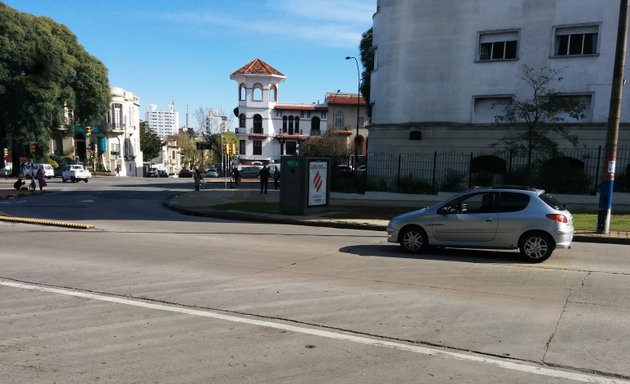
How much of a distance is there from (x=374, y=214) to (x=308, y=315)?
40.6 feet

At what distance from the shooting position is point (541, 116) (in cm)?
2152

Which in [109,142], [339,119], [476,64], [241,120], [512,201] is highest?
[339,119]

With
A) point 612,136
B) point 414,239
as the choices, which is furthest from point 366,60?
point 414,239

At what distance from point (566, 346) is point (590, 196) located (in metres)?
19.1

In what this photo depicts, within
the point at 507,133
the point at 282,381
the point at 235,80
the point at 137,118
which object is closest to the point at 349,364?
the point at 282,381

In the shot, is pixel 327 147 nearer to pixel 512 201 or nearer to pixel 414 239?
pixel 414 239

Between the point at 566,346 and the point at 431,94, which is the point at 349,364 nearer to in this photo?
the point at 566,346

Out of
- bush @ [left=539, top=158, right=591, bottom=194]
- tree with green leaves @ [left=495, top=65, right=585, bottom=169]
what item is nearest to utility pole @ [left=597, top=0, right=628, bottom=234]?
tree with green leaves @ [left=495, top=65, right=585, bottom=169]

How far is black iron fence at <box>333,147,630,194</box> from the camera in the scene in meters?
21.7

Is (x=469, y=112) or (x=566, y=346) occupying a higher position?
(x=469, y=112)

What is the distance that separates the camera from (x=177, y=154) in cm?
13650

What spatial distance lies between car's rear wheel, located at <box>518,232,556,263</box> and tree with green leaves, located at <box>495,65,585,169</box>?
12.5 metres

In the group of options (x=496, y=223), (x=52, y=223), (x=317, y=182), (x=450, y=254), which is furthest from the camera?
(x=317, y=182)

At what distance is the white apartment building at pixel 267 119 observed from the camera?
77125 millimetres
